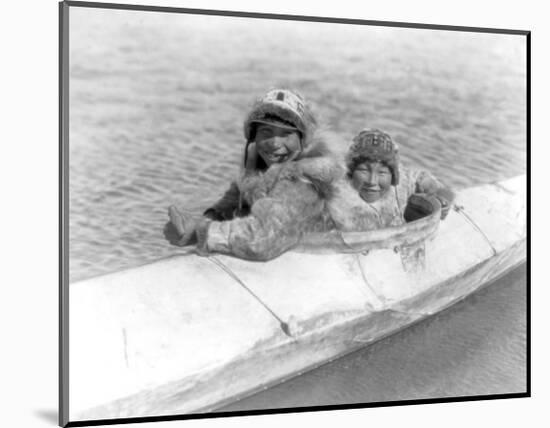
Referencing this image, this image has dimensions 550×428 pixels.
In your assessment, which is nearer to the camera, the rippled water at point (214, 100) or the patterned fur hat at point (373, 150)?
the rippled water at point (214, 100)

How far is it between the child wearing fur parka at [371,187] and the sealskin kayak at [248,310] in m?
0.05

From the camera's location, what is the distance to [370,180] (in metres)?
3.58

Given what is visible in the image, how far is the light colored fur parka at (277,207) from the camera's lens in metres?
3.37

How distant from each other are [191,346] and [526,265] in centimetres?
141

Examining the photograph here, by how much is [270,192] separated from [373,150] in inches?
16.5

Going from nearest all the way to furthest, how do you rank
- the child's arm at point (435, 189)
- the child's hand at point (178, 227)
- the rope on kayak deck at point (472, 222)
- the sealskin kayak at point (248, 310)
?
the sealskin kayak at point (248, 310), the child's hand at point (178, 227), the child's arm at point (435, 189), the rope on kayak deck at point (472, 222)

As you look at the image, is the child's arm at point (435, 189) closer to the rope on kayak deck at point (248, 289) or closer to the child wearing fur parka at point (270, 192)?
the child wearing fur parka at point (270, 192)

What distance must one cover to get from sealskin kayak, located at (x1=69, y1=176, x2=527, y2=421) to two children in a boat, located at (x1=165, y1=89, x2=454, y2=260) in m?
0.05

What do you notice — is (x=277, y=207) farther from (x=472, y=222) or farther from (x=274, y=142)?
(x=472, y=222)

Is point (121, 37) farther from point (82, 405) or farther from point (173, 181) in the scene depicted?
point (82, 405)

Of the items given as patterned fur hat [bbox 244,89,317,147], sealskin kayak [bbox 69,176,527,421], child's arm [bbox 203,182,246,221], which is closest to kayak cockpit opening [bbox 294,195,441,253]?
sealskin kayak [bbox 69,176,527,421]

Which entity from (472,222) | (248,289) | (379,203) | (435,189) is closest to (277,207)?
(248,289)

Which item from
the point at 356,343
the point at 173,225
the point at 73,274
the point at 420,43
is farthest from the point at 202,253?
the point at 420,43

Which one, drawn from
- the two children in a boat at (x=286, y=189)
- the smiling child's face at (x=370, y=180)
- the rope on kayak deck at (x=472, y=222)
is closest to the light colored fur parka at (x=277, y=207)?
the two children in a boat at (x=286, y=189)
